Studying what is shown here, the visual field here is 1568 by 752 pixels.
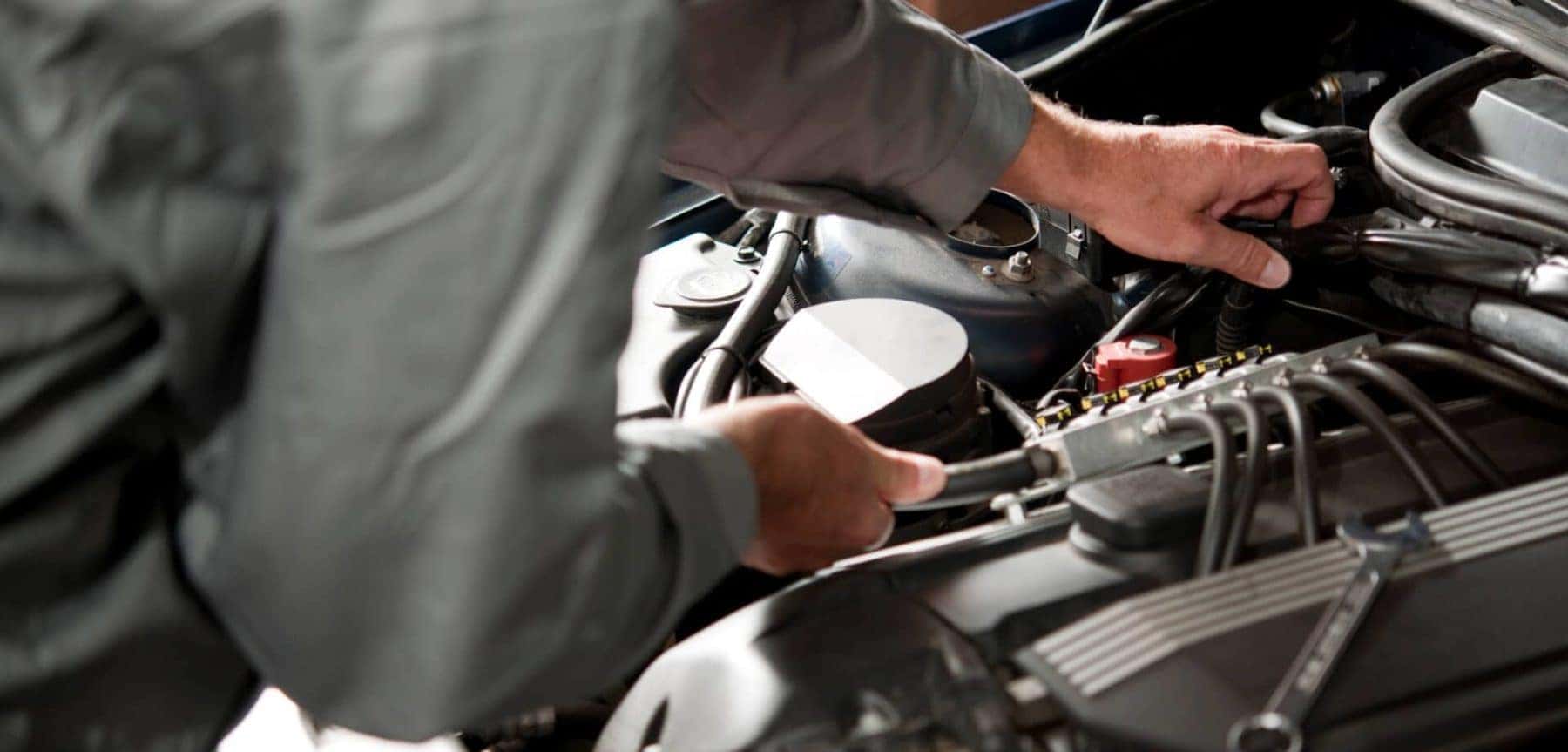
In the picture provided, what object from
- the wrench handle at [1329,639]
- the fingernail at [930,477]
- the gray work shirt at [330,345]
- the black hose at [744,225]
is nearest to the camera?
the gray work shirt at [330,345]

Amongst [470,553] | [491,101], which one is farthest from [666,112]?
[470,553]

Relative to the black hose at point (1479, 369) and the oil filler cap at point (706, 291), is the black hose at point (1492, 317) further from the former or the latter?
the oil filler cap at point (706, 291)

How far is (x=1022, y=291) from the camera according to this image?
123cm

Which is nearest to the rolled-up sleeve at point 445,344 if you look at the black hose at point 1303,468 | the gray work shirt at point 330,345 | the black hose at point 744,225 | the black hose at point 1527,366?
the gray work shirt at point 330,345

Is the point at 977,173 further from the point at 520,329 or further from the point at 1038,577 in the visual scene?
the point at 520,329

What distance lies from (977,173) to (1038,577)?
452 mm

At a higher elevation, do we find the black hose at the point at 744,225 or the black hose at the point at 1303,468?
the black hose at the point at 1303,468

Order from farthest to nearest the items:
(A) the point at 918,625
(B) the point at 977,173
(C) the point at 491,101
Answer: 1. (B) the point at 977,173
2. (A) the point at 918,625
3. (C) the point at 491,101

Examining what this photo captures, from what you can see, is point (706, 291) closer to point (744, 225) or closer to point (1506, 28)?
point (744, 225)

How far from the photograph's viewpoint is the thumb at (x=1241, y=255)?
1146mm

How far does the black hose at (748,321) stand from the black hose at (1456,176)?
0.54 meters

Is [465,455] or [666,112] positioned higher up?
[666,112]

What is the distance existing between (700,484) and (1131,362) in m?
0.52

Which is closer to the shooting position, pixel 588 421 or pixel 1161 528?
pixel 588 421
